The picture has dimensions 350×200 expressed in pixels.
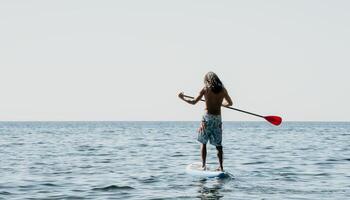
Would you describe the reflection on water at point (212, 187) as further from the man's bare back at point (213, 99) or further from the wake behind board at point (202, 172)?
the man's bare back at point (213, 99)

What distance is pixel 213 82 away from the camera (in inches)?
466

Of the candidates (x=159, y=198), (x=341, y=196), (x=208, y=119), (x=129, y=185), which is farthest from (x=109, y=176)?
(x=341, y=196)

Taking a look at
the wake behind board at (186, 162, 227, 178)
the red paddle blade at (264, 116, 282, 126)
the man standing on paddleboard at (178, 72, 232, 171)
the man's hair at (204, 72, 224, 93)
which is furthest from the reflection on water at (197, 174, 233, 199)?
the red paddle blade at (264, 116, 282, 126)

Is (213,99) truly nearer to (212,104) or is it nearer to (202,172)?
(212,104)

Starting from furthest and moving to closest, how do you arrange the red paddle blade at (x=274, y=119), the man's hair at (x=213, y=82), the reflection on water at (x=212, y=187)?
the red paddle blade at (x=274, y=119) < the man's hair at (x=213, y=82) < the reflection on water at (x=212, y=187)

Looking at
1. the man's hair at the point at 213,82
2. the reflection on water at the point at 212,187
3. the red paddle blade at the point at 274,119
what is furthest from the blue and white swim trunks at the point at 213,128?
the red paddle blade at the point at 274,119

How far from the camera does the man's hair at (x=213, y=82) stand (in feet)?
38.8

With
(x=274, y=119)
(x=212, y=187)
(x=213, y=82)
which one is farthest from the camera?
(x=274, y=119)

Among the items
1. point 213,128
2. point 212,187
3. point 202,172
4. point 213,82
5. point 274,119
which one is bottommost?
point 212,187

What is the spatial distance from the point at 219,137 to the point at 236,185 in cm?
162

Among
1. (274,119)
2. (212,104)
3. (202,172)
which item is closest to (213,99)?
(212,104)

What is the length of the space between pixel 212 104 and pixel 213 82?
0.49 meters

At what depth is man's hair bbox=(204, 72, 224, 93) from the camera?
465 inches

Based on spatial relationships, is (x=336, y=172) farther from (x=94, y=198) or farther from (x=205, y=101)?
(x=94, y=198)
